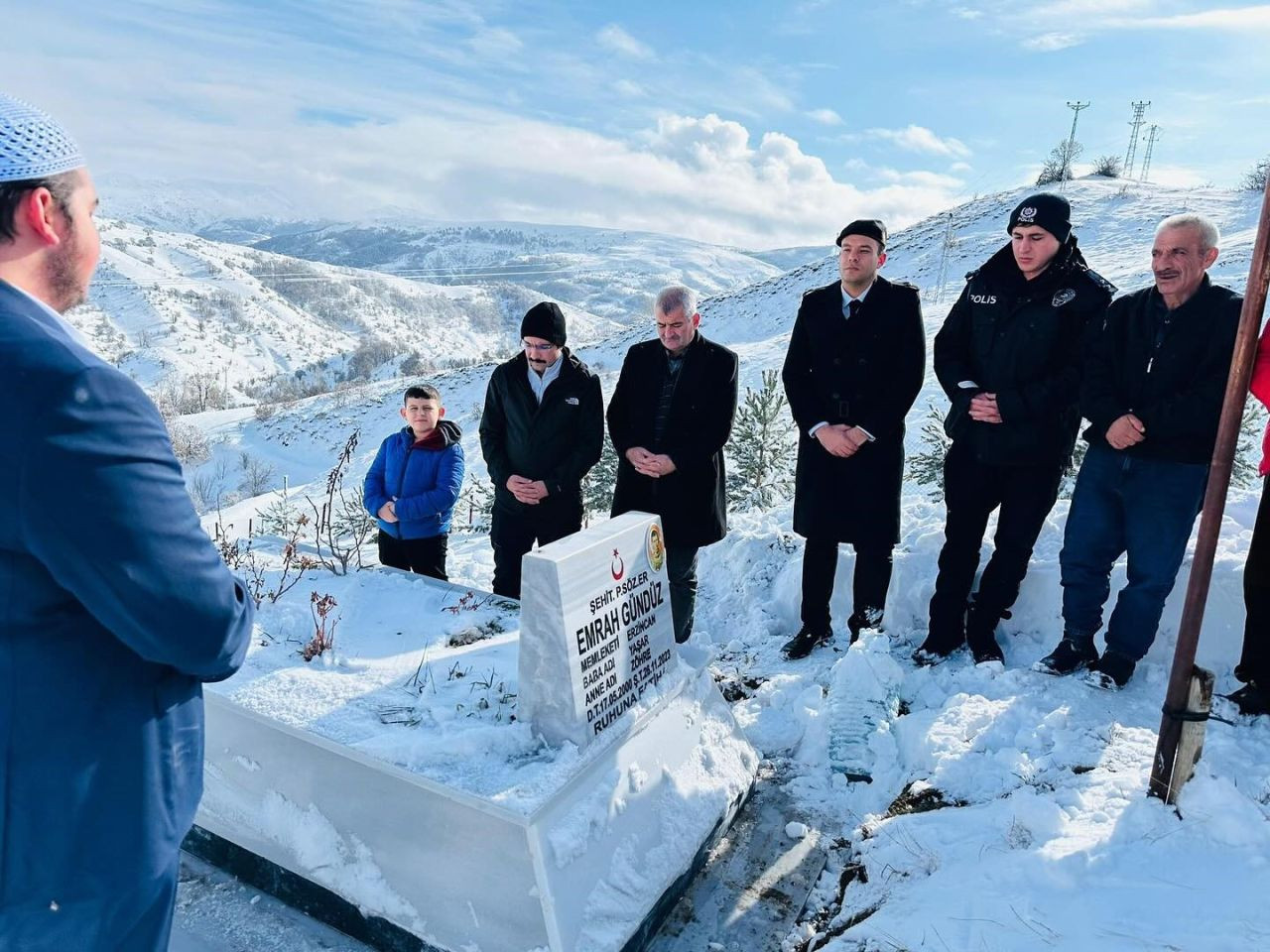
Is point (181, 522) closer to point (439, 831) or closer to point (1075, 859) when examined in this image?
point (439, 831)

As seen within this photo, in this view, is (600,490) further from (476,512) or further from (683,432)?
(683,432)

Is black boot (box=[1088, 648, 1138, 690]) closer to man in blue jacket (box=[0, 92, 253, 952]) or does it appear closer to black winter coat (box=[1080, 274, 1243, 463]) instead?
black winter coat (box=[1080, 274, 1243, 463])

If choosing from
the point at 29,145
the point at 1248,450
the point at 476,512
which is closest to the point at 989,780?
the point at 29,145

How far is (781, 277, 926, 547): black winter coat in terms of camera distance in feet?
13.6

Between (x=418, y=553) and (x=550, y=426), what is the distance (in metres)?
1.35

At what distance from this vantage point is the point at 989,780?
305 centimetres

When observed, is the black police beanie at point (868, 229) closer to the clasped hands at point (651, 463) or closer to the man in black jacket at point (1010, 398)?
the man in black jacket at point (1010, 398)

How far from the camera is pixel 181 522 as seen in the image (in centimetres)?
136

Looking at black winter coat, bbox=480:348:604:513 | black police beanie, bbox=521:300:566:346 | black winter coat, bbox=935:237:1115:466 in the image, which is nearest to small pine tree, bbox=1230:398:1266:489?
black winter coat, bbox=935:237:1115:466

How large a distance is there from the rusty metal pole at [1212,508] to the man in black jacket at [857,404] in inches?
68.3

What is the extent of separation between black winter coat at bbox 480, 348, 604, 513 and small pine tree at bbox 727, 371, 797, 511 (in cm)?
A: 472

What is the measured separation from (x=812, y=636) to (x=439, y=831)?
9.20ft

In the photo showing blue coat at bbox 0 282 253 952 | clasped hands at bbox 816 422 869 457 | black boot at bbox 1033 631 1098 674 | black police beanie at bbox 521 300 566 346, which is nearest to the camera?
blue coat at bbox 0 282 253 952

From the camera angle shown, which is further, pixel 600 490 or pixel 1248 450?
pixel 600 490
